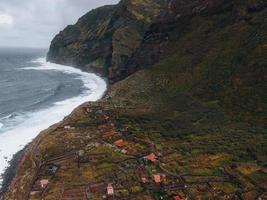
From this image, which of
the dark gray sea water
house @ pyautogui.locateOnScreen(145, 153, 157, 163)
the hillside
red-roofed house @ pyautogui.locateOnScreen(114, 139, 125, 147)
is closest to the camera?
the hillside

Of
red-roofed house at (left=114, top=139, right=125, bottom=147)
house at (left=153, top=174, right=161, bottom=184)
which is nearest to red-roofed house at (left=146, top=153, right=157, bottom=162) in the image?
house at (left=153, top=174, right=161, bottom=184)

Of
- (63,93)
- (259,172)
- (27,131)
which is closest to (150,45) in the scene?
(63,93)

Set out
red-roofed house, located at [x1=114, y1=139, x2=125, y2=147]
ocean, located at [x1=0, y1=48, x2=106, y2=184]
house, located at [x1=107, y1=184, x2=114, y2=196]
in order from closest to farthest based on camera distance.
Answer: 1. house, located at [x1=107, y1=184, x2=114, y2=196]
2. red-roofed house, located at [x1=114, y1=139, x2=125, y2=147]
3. ocean, located at [x1=0, y1=48, x2=106, y2=184]

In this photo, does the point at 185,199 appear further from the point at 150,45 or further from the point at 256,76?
the point at 150,45

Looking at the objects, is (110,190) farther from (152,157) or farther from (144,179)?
(152,157)

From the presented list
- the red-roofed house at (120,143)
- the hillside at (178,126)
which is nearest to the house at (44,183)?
the hillside at (178,126)

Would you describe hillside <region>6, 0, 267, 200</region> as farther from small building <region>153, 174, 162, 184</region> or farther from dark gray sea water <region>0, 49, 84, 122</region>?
dark gray sea water <region>0, 49, 84, 122</region>

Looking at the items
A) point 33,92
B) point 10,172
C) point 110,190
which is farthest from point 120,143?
point 33,92

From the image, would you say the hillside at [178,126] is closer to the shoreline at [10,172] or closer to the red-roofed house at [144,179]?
the red-roofed house at [144,179]
